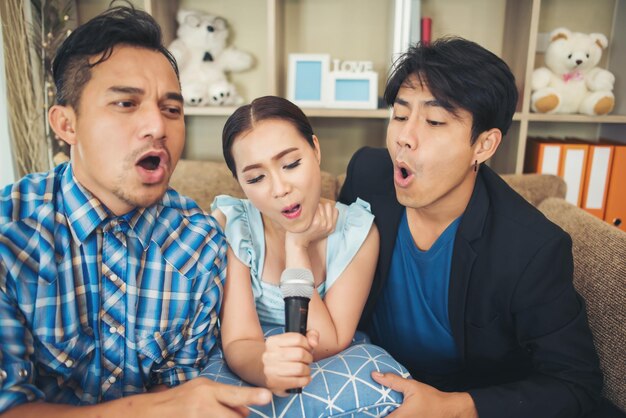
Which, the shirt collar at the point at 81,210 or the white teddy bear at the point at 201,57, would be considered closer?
the shirt collar at the point at 81,210

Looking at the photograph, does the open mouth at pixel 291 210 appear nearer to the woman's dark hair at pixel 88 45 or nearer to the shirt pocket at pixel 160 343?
the shirt pocket at pixel 160 343

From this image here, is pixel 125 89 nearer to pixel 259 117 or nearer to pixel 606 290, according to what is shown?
pixel 259 117

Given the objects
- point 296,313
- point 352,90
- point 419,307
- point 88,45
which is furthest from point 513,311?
point 352,90

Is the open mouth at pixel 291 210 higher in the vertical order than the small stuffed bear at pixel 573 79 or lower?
lower

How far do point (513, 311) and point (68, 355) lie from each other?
1.02m

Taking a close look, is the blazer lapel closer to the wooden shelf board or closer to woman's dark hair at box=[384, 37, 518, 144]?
woman's dark hair at box=[384, 37, 518, 144]

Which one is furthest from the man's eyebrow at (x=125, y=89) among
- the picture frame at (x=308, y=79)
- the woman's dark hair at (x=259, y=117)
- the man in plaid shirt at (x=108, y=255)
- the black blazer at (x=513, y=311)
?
the picture frame at (x=308, y=79)

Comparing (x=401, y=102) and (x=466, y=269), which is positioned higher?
(x=401, y=102)

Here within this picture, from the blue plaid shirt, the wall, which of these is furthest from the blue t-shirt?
the wall

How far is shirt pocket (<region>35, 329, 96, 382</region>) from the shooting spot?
3.40ft

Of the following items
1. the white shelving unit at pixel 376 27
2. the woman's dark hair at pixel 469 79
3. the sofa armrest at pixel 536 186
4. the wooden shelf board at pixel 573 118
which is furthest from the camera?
the white shelving unit at pixel 376 27

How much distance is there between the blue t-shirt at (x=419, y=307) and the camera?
58.7 inches

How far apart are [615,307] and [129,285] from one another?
118 cm

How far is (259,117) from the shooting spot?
4.18ft
